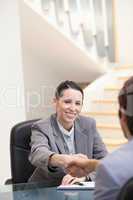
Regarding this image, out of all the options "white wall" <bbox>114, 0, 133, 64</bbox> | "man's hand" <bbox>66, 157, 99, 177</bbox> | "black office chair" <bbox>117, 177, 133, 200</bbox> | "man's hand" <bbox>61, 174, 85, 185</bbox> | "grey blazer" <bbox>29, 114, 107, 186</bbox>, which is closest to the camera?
"black office chair" <bbox>117, 177, 133, 200</bbox>

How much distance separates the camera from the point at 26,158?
262 cm

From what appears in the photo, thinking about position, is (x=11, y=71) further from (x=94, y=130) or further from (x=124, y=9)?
(x=124, y=9)

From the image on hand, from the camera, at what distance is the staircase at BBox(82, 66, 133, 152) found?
4734 mm

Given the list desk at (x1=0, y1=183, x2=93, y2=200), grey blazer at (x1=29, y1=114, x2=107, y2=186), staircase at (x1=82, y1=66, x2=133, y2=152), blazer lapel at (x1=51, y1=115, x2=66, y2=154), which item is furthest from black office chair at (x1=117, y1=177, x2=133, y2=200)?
staircase at (x1=82, y1=66, x2=133, y2=152)

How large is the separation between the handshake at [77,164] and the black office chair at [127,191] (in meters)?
0.80

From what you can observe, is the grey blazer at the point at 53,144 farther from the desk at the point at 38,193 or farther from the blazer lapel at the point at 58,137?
the desk at the point at 38,193

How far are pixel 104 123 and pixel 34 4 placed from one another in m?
1.62

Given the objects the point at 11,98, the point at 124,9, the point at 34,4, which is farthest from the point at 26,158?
the point at 124,9

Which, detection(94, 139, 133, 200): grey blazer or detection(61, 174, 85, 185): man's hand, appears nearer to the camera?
detection(94, 139, 133, 200): grey blazer

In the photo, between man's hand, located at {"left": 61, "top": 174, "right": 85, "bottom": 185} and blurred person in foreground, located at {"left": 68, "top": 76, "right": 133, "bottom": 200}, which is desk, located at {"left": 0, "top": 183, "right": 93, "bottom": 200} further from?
blurred person in foreground, located at {"left": 68, "top": 76, "right": 133, "bottom": 200}

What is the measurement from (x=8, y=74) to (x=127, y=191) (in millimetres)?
3173

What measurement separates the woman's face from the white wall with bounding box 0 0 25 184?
5.21 feet

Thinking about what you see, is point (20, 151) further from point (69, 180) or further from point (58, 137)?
point (69, 180)

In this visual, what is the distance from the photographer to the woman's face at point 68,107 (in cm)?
244
